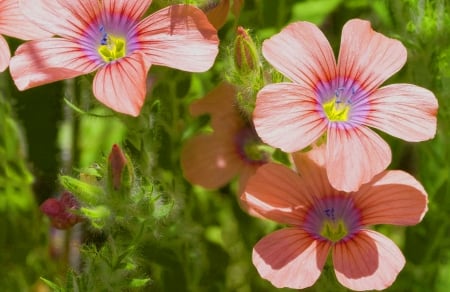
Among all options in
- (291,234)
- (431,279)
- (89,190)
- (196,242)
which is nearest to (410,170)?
(431,279)

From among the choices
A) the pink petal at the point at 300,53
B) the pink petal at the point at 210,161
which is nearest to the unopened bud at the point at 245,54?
the pink petal at the point at 300,53

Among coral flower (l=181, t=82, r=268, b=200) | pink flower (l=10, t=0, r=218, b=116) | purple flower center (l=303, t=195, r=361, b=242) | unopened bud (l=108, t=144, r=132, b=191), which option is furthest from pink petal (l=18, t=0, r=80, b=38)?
purple flower center (l=303, t=195, r=361, b=242)

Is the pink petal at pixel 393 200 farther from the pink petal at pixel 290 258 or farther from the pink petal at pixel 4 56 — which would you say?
the pink petal at pixel 4 56

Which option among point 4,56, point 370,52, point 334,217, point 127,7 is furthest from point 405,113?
point 4,56

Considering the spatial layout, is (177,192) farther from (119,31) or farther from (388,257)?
(388,257)

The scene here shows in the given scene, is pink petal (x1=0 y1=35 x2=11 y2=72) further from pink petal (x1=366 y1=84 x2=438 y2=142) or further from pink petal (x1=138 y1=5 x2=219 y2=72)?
pink petal (x1=366 y1=84 x2=438 y2=142)

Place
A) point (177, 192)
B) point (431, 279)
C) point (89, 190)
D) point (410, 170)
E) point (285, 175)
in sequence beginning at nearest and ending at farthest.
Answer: point (89, 190) < point (285, 175) < point (177, 192) < point (431, 279) < point (410, 170)
